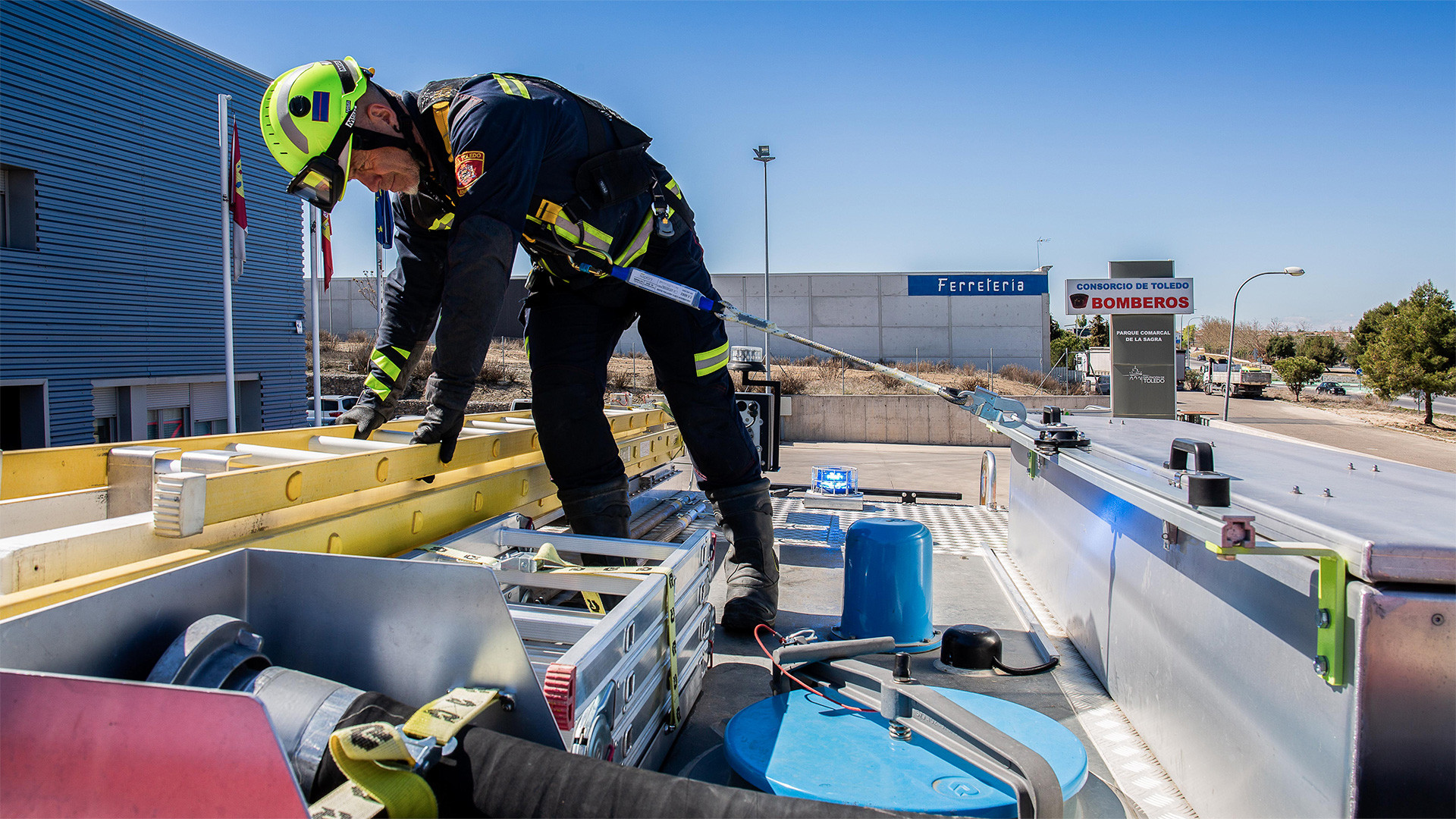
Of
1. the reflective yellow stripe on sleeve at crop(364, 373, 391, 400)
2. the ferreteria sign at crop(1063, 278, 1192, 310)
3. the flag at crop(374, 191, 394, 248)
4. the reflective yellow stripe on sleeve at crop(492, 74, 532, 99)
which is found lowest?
the reflective yellow stripe on sleeve at crop(364, 373, 391, 400)

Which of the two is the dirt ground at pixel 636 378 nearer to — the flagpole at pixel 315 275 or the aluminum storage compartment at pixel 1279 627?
the flagpole at pixel 315 275

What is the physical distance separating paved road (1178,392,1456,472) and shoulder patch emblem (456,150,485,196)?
21709 millimetres

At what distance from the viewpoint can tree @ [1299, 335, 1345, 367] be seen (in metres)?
59.8

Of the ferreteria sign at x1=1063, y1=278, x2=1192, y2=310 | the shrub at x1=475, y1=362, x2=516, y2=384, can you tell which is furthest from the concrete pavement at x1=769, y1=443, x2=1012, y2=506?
the shrub at x1=475, y1=362, x2=516, y2=384

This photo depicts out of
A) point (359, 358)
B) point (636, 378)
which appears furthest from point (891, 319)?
point (359, 358)

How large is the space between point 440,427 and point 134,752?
Result: 1.52 m

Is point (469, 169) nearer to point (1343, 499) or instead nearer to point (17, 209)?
point (1343, 499)

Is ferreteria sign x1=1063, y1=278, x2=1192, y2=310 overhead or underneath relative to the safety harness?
overhead

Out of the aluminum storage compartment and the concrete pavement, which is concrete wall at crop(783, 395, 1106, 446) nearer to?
the concrete pavement

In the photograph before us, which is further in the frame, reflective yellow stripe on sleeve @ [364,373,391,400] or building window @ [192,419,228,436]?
building window @ [192,419,228,436]

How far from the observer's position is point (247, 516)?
73.7 inches

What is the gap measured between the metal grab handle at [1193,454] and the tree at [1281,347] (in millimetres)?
72429

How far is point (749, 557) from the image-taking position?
11.3 ft

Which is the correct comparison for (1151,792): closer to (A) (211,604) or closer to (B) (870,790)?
(B) (870,790)
